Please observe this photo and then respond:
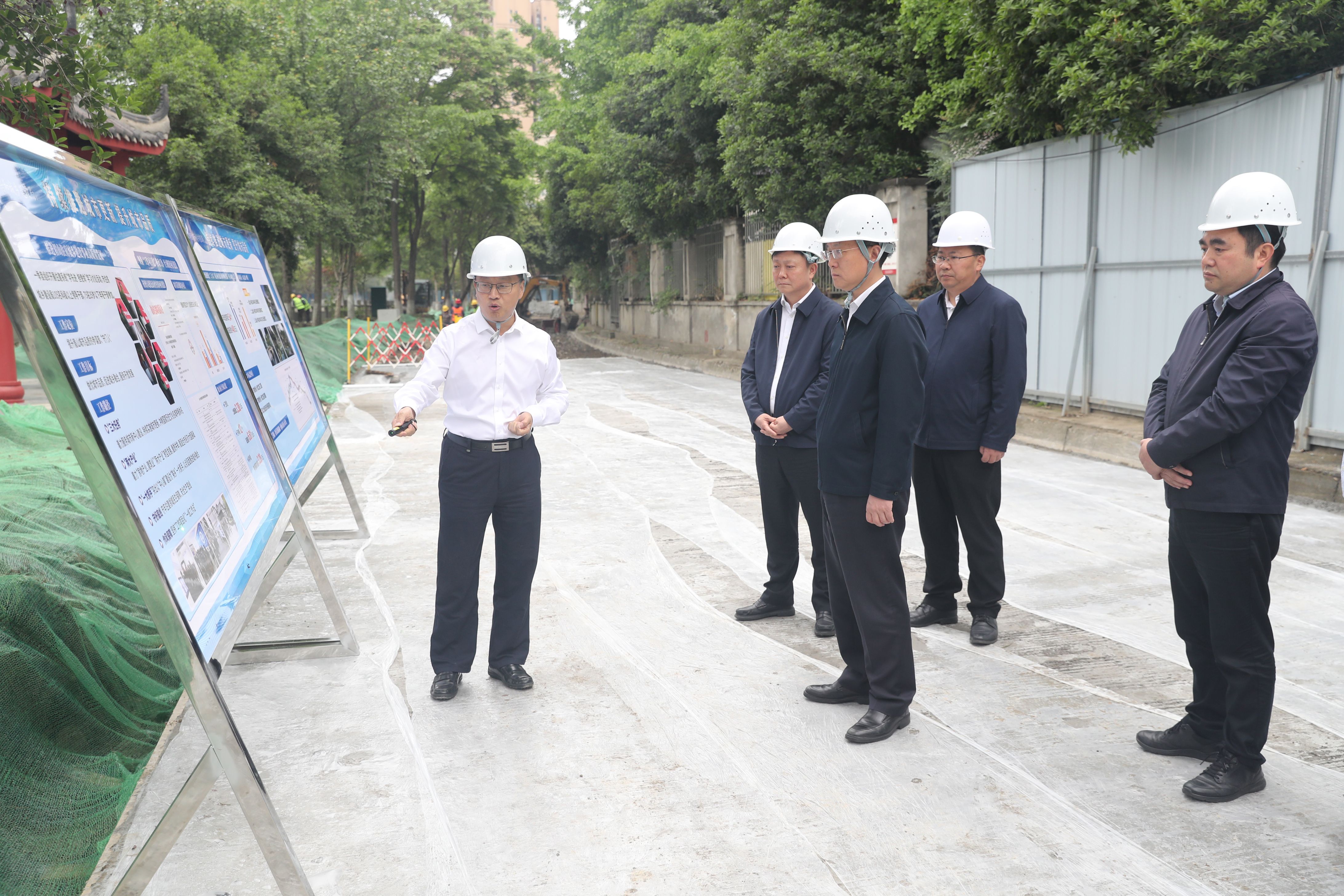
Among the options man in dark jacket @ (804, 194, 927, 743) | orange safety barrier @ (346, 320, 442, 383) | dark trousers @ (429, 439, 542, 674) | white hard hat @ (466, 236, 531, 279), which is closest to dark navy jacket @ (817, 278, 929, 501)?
man in dark jacket @ (804, 194, 927, 743)

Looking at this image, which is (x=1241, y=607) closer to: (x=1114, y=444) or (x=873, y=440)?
(x=873, y=440)

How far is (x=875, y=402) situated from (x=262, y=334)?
11.7 ft

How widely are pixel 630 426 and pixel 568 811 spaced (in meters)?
9.91

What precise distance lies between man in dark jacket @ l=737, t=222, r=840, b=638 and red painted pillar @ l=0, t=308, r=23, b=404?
34.4 feet

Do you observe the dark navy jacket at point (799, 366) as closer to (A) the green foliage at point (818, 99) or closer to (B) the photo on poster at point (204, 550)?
(B) the photo on poster at point (204, 550)

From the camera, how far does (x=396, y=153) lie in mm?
26531

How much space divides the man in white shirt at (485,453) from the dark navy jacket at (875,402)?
1.18 metres

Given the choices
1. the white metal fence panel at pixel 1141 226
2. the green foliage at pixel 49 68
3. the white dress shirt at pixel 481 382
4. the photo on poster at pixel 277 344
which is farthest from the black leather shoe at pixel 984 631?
the white metal fence panel at pixel 1141 226

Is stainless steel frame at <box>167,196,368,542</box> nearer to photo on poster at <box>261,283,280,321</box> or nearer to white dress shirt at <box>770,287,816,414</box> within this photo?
photo on poster at <box>261,283,280,321</box>

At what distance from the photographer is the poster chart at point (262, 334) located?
5.10 meters

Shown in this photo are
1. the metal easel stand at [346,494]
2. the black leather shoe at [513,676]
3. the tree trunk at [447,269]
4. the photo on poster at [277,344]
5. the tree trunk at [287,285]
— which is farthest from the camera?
the tree trunk at [447,269]

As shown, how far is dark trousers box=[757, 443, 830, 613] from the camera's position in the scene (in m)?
5.54

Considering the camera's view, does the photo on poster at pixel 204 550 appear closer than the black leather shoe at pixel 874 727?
Yes

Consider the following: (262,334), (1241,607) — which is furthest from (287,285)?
(1241,607)
